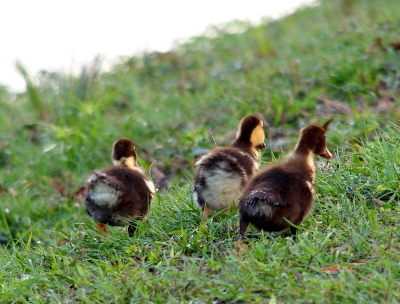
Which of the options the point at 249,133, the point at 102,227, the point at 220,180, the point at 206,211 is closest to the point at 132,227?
the point at 102,227

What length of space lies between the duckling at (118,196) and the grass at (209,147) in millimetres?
132

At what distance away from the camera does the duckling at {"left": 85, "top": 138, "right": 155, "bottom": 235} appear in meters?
5.82

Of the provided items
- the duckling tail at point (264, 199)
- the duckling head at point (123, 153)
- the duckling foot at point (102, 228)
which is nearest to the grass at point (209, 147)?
the duckling foot at point (102, 228)

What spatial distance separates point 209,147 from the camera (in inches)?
348

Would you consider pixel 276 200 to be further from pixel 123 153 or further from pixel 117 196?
pixel 123 153

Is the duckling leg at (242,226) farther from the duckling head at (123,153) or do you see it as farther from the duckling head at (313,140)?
the duckling head at (123,153)

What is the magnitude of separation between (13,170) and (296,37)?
6.19 m

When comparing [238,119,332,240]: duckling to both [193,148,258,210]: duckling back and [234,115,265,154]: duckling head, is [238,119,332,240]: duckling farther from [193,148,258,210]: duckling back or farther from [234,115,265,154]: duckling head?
[234,115,265,154]: duckling head

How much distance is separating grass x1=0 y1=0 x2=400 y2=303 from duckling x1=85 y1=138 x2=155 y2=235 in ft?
0.43

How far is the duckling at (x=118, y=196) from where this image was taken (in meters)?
5.82

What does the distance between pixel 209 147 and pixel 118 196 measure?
3.13 m

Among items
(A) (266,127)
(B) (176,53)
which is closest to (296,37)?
(B) (176,53)

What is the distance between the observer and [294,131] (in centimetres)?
916

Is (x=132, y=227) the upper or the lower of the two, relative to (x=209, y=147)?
upper
